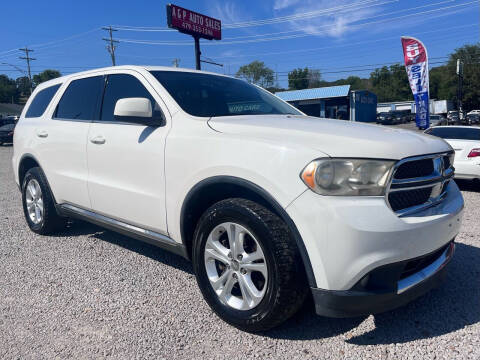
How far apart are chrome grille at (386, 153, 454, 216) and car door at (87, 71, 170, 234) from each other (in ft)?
5.27

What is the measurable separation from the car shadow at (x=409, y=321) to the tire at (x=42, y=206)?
3097 mm

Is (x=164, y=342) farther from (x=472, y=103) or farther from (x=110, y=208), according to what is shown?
(x=472, y=103)

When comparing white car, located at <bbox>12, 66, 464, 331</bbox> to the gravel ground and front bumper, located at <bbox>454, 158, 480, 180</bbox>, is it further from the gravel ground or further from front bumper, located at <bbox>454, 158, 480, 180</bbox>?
front bumper, located at <bbox>454, 158, 480, 180</bbox>

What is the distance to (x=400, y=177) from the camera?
213 cm

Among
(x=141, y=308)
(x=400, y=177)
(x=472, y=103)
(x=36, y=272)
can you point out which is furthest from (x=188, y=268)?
(x=472, y=103)

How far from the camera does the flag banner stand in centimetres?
1505

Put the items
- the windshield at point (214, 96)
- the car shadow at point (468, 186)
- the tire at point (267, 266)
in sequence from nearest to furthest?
the tire at point (267, 266) → the windshield at point (214, 96) → the car shadow at point (468, 186)

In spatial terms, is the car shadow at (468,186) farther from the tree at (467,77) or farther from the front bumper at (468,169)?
the tree at (467,77)

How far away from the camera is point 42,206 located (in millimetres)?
4438

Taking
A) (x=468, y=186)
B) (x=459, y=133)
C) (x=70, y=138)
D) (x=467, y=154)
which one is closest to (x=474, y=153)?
(x=467, y=154)

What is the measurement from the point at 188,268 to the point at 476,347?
2.30 metres

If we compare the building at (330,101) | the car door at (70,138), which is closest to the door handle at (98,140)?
the car door at (70,138)

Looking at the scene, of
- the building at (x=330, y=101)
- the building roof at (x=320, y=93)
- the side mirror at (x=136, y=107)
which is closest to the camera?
the side mirror at (x=136, y=107)

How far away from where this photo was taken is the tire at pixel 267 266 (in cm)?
214
